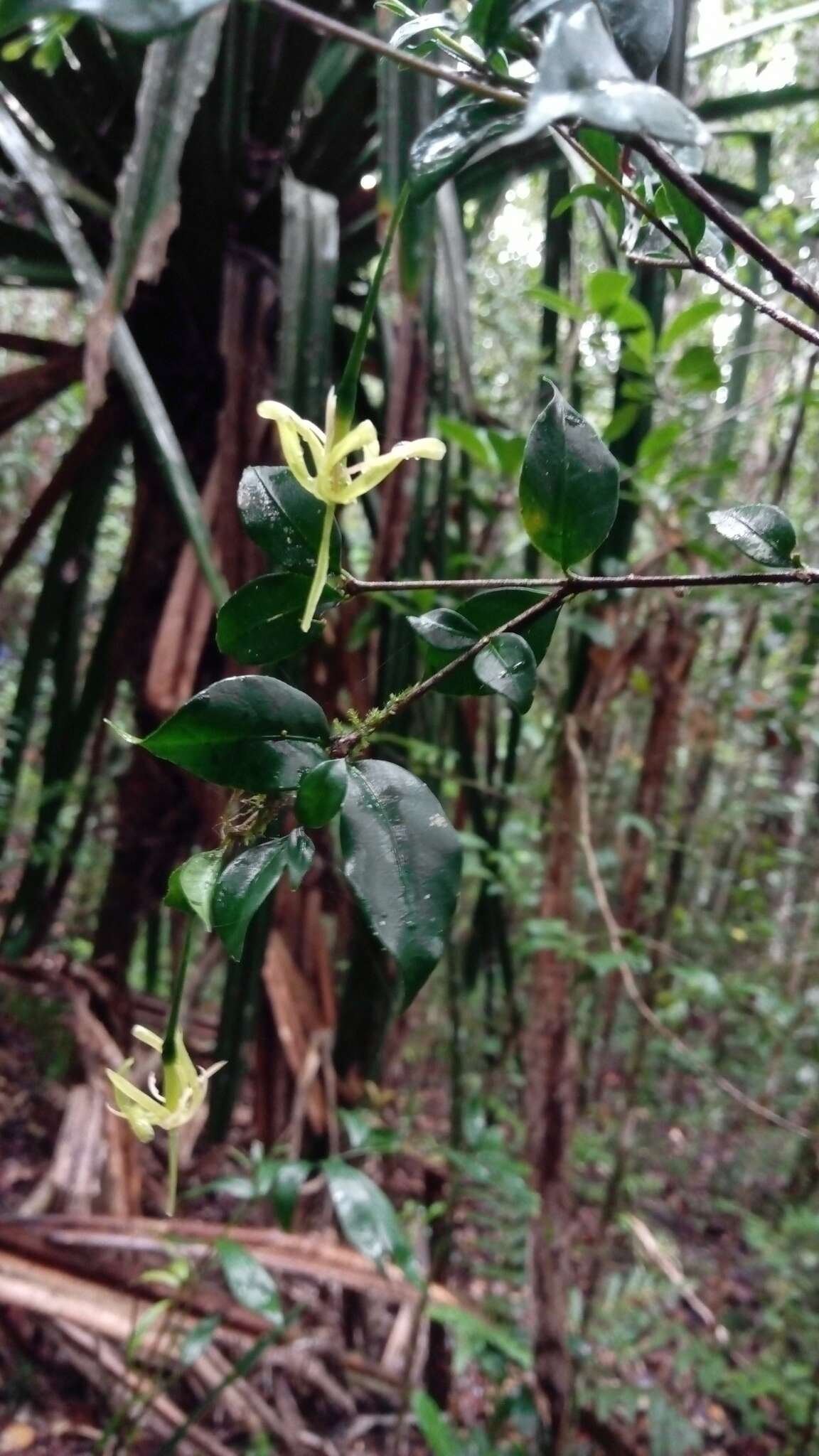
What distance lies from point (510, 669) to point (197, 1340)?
26.1 inches

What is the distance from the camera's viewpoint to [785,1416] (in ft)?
4.15

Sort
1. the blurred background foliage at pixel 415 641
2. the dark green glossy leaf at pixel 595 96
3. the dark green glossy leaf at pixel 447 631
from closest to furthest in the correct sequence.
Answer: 1. the dark green glossy leaf at pixel 595 96
2. the dark green glossy leaf at pixel 447 631
3. the blurred background foliage at pixel 415 641

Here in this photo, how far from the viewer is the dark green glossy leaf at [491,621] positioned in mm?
242

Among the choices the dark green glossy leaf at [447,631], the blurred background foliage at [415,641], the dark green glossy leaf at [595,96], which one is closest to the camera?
the dark green glossy leaf at [595,96]

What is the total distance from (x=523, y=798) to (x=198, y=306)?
25.9 inches

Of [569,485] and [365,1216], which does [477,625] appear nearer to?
[569,485]

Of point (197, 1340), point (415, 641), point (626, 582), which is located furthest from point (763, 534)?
point (197, 1340)

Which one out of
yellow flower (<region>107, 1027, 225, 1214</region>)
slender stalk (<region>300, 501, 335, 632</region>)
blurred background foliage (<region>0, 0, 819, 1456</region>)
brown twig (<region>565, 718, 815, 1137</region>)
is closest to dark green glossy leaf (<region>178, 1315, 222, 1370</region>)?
blurred background foliage (<region>0, 0, 819, 1456</region>)

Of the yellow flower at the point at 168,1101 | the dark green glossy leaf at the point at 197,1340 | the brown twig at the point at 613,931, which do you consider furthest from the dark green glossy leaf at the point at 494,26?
the dark green glossy leaf at the point at 197,1340

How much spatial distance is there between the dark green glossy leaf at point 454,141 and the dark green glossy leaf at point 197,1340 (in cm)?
74

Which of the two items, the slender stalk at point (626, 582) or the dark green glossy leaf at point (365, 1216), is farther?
the dark green glossy leaf at point (365, 1216)

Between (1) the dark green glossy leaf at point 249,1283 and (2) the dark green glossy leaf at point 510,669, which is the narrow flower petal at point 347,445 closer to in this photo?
(2) the dark green glossy leaf at point 510,669

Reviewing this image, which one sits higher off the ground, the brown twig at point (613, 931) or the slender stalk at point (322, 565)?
the slender stalk at point (322, 565)

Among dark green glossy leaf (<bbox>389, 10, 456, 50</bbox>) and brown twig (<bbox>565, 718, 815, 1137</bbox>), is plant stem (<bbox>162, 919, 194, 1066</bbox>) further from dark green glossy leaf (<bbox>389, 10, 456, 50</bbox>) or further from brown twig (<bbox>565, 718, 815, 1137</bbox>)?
brown twig (<bbox>565, 718, 815, 1137</bbox>)
